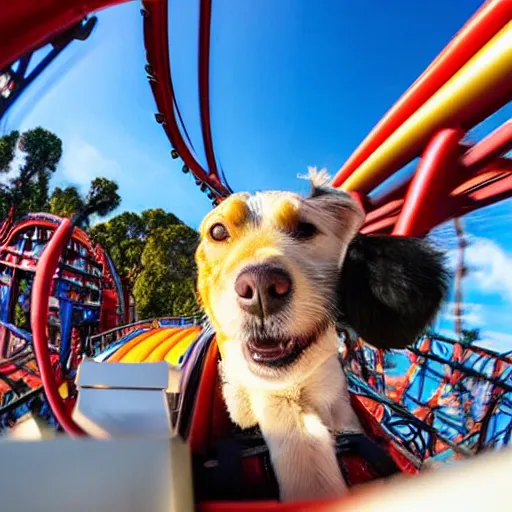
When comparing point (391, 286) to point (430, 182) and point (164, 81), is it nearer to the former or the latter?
point (430, 182)

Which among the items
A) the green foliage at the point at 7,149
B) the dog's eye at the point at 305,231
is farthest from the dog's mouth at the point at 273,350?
the green foliage at the point at 7,149

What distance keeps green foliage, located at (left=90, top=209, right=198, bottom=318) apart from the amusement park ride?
3cm

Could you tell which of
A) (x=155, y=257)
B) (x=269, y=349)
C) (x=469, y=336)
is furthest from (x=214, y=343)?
(x=469, y=336)

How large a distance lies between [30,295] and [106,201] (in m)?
0.30

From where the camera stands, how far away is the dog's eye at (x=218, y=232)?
3.61ft

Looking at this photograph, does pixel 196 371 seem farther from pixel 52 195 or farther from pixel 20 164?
pixel 20 164

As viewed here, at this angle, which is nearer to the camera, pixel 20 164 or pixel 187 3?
pixel 187 3

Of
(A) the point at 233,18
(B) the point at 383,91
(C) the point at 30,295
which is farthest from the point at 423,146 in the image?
(C) the point at 30,295

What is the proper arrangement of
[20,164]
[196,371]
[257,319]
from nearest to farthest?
[257,319], [196,371], [20,164]

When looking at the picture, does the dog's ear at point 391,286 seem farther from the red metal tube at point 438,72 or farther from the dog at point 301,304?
the red metal tube at point 438,72

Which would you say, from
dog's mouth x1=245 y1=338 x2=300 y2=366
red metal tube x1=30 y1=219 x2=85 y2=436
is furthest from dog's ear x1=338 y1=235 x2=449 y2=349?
red metal tube x1=30 y1=219 x2=85 y2=436

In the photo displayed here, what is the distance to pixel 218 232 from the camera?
3.65ft

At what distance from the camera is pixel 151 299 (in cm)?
118

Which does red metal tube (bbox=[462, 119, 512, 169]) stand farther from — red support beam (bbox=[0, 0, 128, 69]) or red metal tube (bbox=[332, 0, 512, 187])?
red support beam (bbox=[0, 0, 128, 69])
